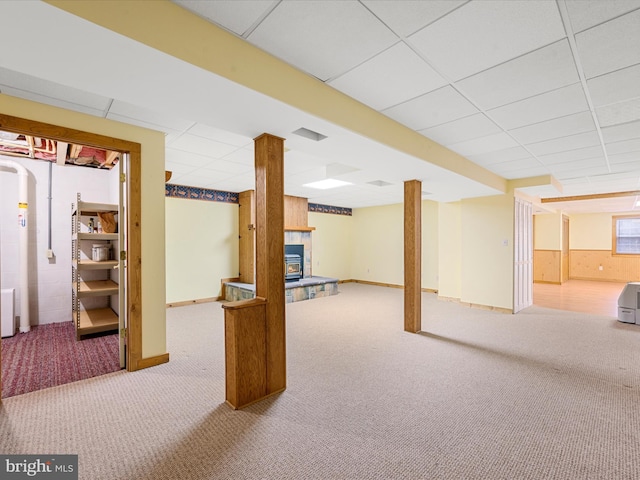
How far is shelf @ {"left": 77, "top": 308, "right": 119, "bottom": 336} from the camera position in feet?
13.2

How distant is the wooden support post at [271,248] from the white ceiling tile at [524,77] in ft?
5.27

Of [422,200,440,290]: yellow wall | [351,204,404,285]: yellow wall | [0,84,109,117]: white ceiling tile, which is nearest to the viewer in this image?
[0,84,109,117]: white ceiling tile

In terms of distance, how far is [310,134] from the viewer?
108 inches

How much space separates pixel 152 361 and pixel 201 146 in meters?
2.46

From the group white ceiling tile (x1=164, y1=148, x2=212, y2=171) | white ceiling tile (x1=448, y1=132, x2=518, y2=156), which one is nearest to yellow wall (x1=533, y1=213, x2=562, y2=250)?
white ceiling tile (x1=448, y1=132, x2=518, y2=156)

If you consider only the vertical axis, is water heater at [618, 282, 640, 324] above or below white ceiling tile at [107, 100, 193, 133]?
below

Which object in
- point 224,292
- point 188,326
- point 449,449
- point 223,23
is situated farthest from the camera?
point 224,292

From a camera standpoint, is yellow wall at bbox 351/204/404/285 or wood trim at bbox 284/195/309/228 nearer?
wood trim at bbox 284/195/309/228

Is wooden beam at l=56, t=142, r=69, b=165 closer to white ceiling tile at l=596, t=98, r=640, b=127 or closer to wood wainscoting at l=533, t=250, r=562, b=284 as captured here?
white ceiling tile at l=596, t=98, r=640, b=127

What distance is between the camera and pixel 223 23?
5.63ft

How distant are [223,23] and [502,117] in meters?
2.58

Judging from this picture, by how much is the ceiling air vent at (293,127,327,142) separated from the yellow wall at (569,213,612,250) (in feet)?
37.5

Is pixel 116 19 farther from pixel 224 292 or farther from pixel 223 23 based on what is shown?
pixel 224 292

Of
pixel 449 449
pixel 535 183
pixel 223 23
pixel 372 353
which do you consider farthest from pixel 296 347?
pixel 535 183
